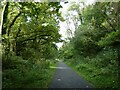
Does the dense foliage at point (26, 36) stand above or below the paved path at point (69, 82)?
above

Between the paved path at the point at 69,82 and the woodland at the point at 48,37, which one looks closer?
the paved path at the point at 69,82

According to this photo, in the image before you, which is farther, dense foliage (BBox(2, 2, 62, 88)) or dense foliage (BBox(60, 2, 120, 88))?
dense foliage (BBox(60, 2, 120, 88))

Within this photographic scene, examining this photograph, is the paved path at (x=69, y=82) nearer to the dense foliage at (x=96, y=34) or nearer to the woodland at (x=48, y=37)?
the woodland at (x=48, y=37)

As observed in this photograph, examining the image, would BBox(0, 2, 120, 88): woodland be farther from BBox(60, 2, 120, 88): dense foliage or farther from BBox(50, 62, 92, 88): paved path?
BBox(50, 62, 92, 88): paved path

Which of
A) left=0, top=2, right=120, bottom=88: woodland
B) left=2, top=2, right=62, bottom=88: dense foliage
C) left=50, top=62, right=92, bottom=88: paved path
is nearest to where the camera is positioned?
left=50, top=62, right=92, bottom=88: paved path

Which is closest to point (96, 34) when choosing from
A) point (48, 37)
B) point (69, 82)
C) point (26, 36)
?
point (48, 37)

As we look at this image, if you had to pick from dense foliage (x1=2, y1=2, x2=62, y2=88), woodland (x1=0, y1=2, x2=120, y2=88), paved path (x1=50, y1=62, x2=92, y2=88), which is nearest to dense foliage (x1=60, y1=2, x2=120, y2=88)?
woodland (x1=0, y1=2, x2=120, y2=88)

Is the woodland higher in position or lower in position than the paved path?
higher

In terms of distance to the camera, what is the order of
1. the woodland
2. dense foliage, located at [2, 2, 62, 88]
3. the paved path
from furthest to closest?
the woodland < dense foliage, located at [2, 2, 62, 88] < the paved path

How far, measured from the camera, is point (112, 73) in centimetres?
1292

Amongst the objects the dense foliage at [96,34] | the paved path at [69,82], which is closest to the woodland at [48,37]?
the dense foliage at [96,34]

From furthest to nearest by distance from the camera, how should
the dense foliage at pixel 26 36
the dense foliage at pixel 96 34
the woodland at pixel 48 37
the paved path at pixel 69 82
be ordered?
the dense foliage at pixel 96 34, the woodland at pixel 48 37, the dense foliage at pixel 26 36, the paved path at pixel 69 82

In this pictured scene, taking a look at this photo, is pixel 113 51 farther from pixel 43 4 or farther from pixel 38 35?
pixel 38 35

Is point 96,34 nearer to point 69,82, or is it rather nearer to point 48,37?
point 48,37
